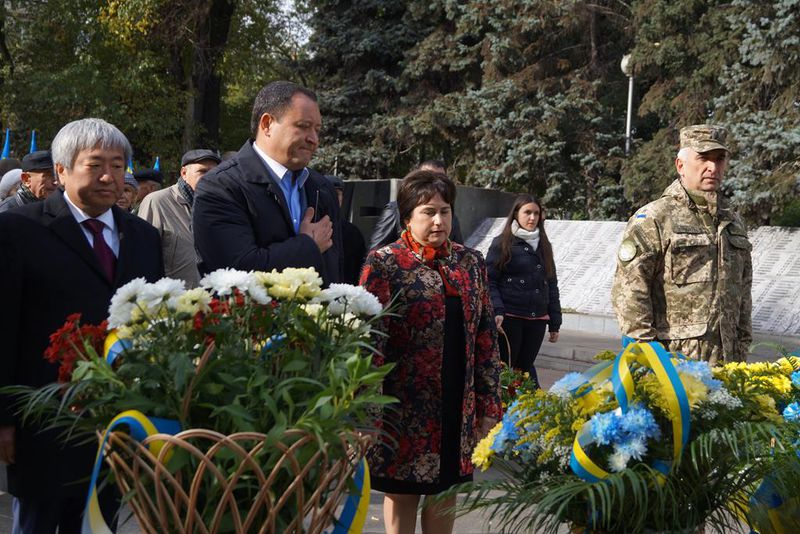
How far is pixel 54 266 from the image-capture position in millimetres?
3367

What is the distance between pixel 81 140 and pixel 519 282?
16.1ft

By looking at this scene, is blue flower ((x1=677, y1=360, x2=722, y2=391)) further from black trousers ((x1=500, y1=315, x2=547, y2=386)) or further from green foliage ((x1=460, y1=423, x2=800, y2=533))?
black trousers ((x1=500, y1=315, x2=547, y2=386))

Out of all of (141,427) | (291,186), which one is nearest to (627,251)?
(291,186)

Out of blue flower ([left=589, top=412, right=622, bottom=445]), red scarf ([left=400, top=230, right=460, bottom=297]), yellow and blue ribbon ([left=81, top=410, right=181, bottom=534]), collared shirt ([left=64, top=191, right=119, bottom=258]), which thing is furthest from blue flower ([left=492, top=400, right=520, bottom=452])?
collared shirt ([left=64, top=191, right=119, bottom=258])

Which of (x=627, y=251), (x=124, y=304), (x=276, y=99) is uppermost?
(x=276, y=99)

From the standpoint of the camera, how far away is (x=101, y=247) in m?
3.51

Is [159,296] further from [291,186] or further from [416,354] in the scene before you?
[416,354]

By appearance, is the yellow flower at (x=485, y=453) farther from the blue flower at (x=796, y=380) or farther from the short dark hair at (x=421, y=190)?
the short dark hair at (x=421, y=190)

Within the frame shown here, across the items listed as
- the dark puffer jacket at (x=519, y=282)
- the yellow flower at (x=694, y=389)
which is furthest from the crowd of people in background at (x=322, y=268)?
the dark puffer jacket at (x=519, y=282)

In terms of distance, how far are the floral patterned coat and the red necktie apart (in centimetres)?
95

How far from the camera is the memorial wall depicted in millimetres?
14117

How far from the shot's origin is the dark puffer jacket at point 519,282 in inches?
310

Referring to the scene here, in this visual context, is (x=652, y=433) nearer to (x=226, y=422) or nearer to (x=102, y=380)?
(x=226, y=422)

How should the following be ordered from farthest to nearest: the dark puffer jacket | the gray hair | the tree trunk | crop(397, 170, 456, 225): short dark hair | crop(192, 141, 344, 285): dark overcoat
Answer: the tree trunk < the dark puffer jacket < crop(397, 170, 456, 225): short dark hair < crop(192, 141, 344, 285): dark overcoat < the gray hair
